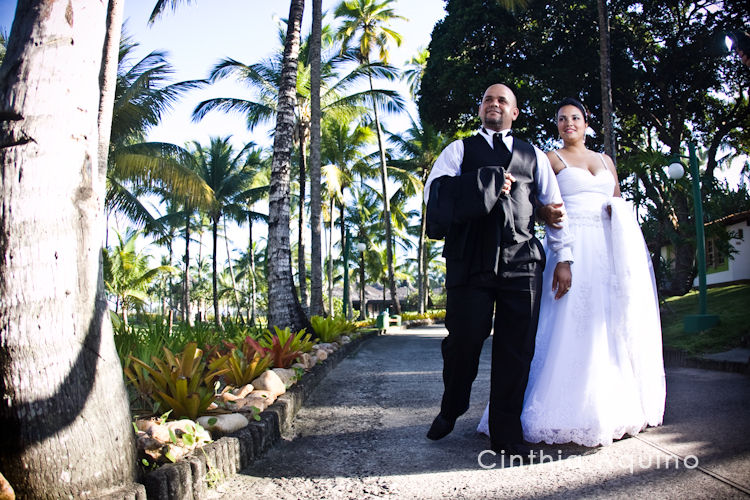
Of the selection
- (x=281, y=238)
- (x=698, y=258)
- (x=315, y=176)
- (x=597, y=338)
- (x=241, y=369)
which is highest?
(x=315, y=176)

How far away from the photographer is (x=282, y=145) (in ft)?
27.8

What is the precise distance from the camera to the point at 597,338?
10.8ft

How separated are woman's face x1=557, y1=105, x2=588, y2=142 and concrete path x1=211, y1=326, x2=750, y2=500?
1.93 metres

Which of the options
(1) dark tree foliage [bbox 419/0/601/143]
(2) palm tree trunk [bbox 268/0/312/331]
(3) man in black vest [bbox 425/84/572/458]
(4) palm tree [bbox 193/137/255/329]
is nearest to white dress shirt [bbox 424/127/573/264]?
(3) man in black vest [bbox 425/84/572/458]

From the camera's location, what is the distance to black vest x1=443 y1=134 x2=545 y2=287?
9.95 feet

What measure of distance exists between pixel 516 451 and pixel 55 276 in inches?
94.2

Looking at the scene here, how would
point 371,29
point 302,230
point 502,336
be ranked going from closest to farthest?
point 502,336 → point 302,230 → point 371,29

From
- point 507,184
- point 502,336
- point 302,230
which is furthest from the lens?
point 302,230

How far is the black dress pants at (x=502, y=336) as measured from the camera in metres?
3.07

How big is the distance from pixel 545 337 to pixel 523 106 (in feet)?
45.6

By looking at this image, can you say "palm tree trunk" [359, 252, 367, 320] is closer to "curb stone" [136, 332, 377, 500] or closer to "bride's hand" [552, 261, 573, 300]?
"curb stone" [136, 332, 377, 500]

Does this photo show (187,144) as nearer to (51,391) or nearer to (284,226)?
(284,226)

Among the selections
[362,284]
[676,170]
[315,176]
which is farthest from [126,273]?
[676,170]

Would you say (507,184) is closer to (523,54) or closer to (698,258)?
(698,258)
